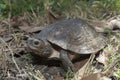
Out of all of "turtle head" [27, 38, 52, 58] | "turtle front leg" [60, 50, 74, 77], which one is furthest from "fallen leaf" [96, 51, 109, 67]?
"turtle head" [27, 38, 52, 58]

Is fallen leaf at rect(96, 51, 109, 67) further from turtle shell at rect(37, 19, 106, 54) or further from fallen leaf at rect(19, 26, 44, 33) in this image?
fallen leaf at rect(19, 26, 44, 33)

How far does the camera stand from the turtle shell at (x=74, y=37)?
3785mm

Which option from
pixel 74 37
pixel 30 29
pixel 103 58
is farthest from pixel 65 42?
pixel 30 29

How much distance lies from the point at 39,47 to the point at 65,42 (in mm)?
266

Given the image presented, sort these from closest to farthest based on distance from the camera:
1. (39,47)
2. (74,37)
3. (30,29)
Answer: (39,47)
(74,37)
(30,29)

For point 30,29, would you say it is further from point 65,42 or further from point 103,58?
point 103,58

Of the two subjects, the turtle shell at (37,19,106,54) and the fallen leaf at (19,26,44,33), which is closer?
the turtle shell at (37,19,106,54)

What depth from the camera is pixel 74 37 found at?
3.84 m

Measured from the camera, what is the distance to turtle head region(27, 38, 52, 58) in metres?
3.66

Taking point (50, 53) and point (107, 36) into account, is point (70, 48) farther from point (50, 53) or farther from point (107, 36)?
point (107, 36)

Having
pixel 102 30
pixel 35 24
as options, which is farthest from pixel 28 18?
pixel 102 30

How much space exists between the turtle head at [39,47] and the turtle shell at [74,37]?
0.27ft

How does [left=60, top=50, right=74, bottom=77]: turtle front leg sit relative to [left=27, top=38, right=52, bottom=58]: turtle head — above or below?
below

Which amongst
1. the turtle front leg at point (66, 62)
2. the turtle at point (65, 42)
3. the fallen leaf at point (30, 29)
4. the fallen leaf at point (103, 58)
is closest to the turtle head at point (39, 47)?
the turtle at point (65, 42)
